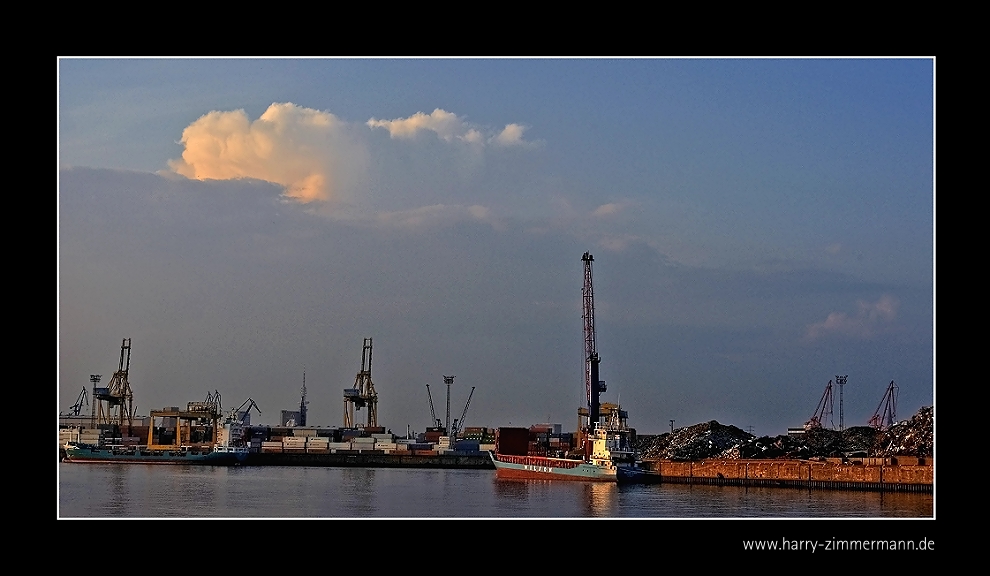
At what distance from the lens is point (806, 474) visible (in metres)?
49.6

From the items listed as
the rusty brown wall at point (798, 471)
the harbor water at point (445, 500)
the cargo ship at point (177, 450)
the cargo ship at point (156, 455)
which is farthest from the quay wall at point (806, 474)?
the cargo ship at point (177, 450)

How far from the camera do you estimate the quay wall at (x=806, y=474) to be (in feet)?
146

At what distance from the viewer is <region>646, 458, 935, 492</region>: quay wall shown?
4438 cm

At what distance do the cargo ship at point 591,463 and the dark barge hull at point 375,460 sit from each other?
2415 cm

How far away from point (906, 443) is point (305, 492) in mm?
26927

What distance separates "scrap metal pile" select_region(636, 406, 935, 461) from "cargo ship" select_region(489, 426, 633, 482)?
1178 cm

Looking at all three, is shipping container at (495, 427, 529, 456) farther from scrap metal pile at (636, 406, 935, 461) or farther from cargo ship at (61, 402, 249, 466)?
cargo ship at (61, 402, 249, 466)

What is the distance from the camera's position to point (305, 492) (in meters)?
42.3

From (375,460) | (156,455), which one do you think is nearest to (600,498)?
(375,460)

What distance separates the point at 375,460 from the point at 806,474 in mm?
39530

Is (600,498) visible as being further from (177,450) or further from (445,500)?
(177,450)

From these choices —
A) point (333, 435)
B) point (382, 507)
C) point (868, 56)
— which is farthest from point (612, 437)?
point (333, 435)

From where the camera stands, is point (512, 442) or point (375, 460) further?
point (375, 460)

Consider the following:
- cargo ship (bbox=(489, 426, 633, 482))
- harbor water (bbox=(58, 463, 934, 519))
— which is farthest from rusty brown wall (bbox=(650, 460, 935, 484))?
cargo ship (bbox=(489, 426, 633, 482))
